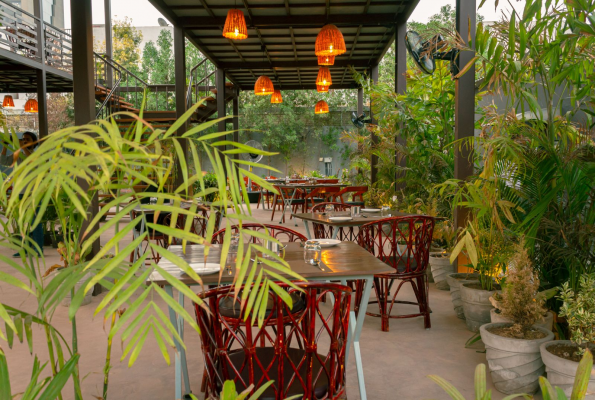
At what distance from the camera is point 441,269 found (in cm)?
465

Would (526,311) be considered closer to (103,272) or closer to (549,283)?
(549,283)

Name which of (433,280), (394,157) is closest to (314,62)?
(394,157)

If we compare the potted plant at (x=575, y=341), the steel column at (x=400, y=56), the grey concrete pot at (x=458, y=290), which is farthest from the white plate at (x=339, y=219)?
A: the steel column at (x=400, y=56)

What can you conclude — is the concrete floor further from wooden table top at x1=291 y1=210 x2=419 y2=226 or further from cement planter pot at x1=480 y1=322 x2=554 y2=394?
wooden table top at x1=291 y1=210 x2=419 y2=226

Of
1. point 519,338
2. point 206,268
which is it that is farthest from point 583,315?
point 206,268

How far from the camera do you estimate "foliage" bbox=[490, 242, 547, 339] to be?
2463mm

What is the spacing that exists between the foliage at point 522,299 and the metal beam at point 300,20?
18.8 ft

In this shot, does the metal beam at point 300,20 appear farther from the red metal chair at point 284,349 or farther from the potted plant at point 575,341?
the red metal chair at point 284,349

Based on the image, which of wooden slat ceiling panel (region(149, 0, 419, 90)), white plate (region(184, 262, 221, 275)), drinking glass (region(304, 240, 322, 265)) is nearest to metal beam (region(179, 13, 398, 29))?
wooden slat ceiling panel (region(149, 0, 419, 90))

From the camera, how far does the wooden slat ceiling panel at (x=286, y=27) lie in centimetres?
703

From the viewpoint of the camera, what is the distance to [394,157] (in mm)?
7273

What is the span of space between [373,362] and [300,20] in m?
5.99

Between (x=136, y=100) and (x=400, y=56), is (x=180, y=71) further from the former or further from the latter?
(x=136, y=100)

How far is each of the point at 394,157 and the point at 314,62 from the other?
4.19 m
